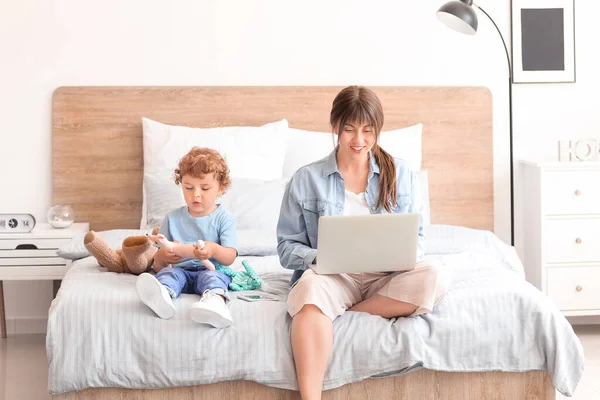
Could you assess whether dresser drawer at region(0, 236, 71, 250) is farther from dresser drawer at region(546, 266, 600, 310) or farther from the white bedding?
dresser drawer at region(546, 266, 600, 310)

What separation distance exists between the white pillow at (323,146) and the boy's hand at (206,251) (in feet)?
4.06

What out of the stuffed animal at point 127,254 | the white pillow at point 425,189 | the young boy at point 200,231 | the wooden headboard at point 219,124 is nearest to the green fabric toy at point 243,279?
the young boy at point 200,231

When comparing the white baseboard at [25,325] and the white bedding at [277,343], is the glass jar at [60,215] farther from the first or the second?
the white bedding at [277,343]

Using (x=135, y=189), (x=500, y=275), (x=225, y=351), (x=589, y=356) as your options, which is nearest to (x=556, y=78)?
(x=589, y=356)

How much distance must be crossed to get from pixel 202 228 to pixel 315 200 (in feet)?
1.39

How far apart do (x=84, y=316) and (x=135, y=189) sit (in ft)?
5.50

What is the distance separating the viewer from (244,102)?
13.1 ft

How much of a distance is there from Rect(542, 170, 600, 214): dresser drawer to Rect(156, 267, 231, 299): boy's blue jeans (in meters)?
1.77

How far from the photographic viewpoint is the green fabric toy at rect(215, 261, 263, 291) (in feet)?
8.71

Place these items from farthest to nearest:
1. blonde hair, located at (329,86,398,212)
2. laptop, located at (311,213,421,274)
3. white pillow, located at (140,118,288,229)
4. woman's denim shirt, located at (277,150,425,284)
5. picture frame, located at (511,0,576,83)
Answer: picture frame, located at (511,0,576,83)
white pillow, located at (140,118,288,229)
woman's denim shirt, located at (277,150,425,284)
blonde hair, located at (329,86,398,212)
laptop, located at (311,213,421,274)

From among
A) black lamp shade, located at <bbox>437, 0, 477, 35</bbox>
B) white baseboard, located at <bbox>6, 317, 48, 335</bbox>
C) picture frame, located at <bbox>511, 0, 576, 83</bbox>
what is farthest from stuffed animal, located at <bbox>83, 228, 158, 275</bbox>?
picture frame, located at <bbox>511, 0, 576, 83</bbox>

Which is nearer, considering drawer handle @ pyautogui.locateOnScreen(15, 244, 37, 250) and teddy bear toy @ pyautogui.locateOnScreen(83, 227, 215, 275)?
teddy bear toy @ pyautogui.locateOnScreen(83, 227, 215, 275)

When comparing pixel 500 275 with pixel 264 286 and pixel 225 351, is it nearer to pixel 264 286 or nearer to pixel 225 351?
pixel 264 286

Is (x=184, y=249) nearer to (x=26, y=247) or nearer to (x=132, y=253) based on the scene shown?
(x=132, y=253)
